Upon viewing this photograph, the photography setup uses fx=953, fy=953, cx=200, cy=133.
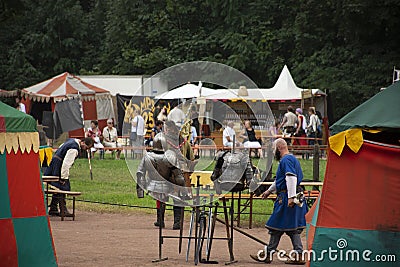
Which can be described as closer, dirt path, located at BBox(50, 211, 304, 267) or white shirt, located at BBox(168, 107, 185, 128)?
dirt path, located at BBox(50, 211, 304, 267)

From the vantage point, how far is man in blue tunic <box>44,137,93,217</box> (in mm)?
17516

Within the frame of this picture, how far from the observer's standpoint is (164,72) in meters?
13.0

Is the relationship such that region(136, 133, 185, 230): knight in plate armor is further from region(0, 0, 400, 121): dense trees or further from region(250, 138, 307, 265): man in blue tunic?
region(0, 0, 400, 121): dense trees

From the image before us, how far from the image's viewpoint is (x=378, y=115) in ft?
33.9

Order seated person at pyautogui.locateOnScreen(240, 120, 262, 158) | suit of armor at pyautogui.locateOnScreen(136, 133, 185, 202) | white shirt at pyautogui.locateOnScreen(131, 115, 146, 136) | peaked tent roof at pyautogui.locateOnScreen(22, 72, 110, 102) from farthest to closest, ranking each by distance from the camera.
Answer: peaked tent roof at pyautogui.locateOnScreen(22, 72, 110, 102) < seated person at pyautogui.locateOnScreen(240, 120, 262, 158) < white shirt at pyautogui.locateOnScreen(131, 115, 146, 136) < suit of armor at pyautogui.locateOnScreen(136, 133, 185, 202)

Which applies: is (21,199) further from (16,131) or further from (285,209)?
(285,209)

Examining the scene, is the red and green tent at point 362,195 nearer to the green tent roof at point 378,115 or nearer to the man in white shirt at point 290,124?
the green tent roof at point 378,115

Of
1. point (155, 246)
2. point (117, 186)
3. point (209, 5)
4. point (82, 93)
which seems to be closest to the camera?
point (155, 246)

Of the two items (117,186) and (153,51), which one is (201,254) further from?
(153,51)

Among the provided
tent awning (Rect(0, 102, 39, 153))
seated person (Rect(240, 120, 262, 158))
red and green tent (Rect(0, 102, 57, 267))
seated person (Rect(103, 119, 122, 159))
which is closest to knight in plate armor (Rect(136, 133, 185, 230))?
red and green tent (Rect(0, 102, 57, 267))

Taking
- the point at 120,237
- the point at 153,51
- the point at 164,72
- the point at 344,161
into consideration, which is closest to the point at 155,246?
the point at 120,237

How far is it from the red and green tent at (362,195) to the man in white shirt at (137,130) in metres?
4.00

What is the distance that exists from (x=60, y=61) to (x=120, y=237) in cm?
4299

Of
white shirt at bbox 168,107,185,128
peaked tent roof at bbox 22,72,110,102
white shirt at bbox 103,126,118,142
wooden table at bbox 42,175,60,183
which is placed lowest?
wooden table at bbox 42,175,60,183
